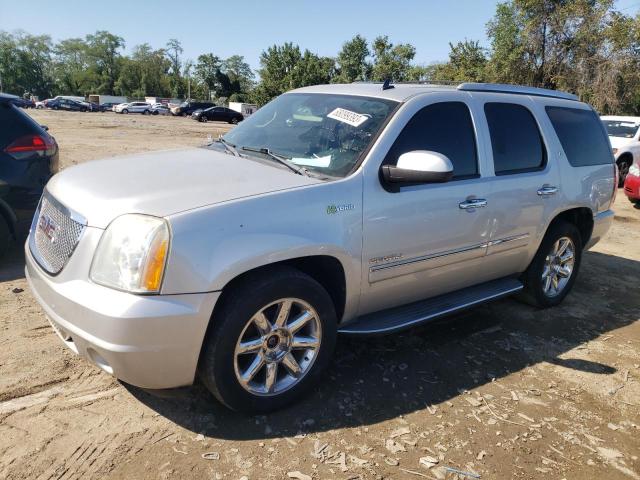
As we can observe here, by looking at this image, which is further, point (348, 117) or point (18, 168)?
point (18, 168)

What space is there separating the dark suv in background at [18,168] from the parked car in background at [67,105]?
56.2 metres

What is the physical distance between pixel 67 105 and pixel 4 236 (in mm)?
57760


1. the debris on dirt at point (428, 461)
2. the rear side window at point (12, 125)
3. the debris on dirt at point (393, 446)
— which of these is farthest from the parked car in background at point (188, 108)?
the debris on dirt at point (428, 461)

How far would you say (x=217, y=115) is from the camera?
143 feet

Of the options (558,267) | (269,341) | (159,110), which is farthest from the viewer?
(159,110)

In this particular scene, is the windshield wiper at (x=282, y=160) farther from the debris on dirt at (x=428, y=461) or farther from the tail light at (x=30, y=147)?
the tail light at (x=30, y=147)

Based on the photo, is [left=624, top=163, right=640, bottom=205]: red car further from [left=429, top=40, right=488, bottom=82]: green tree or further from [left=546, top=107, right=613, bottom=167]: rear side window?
[left=429, top=40, right=488, bottom=82]: green tree

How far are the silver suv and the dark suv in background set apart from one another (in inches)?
71.4

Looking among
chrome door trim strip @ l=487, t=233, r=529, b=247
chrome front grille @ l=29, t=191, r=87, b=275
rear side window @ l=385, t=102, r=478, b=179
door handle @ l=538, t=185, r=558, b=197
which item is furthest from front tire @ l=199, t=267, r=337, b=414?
door handle @ l=538, t=185, r=558, b=197

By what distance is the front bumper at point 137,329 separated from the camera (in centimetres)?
235

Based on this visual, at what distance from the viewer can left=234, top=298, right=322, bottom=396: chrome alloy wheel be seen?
279 cm

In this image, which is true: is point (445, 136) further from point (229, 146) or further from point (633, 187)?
point (633, 187)

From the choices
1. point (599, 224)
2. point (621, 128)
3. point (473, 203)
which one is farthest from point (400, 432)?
point (621, 128)

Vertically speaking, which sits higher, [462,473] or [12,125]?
[12,125]
